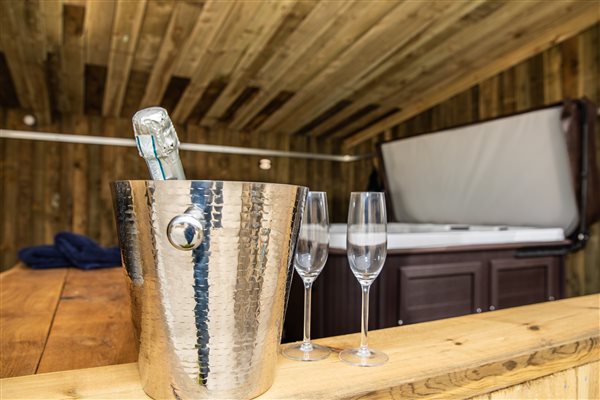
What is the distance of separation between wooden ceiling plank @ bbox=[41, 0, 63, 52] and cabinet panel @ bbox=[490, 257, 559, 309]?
306 centimetres

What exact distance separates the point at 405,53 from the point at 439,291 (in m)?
2.53

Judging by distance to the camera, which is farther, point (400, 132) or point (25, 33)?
point (400, 132)

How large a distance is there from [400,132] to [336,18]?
9.09 feet

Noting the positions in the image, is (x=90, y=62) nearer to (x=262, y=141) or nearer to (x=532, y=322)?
(x=262, y=141)

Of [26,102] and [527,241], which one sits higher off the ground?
[26,102]

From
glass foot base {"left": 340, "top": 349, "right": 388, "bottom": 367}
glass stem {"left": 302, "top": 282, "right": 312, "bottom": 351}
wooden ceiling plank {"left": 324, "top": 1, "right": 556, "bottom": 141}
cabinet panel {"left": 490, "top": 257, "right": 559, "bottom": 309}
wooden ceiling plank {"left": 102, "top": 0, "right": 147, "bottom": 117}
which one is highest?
wooden ceiling plank {"left": 324, "top": 1, "right": 556, "bottom": 141}

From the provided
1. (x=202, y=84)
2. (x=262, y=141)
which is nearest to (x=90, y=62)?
(x=202, y=84)

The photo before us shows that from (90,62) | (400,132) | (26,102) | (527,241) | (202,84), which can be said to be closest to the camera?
(527,241)

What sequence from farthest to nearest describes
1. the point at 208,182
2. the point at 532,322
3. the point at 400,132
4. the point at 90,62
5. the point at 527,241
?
the point at 400,132 < the point at 90,62 < the point at 527,241 < the point at 532,322 < the point at 208,182

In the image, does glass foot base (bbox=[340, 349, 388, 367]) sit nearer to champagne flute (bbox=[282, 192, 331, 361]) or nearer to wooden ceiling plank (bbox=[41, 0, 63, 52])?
champagne flute (bbox=[282, 192, 331, 361])

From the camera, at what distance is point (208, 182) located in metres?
0.43

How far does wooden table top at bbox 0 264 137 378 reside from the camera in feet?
2.72

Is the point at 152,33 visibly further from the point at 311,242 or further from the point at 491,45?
the point at 311,242

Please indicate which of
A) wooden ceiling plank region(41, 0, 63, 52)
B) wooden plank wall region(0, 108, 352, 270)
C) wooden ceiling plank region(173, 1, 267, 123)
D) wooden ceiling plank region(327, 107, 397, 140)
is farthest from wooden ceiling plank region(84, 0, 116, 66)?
wooden ceiling plank region(327, 107, 397, 140)
